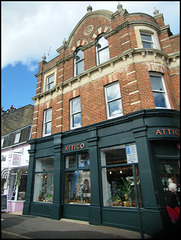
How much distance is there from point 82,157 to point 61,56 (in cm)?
861

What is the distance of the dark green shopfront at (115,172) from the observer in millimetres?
6812

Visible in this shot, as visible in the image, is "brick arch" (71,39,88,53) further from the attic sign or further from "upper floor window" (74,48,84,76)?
the attic sign

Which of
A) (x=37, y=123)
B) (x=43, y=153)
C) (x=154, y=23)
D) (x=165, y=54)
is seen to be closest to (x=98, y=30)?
(x=154, y=23)

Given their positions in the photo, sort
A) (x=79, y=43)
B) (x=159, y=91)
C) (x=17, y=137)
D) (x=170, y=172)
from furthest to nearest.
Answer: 1. (x=17, y=137)
2. (x=79, y=43)
3. (x=159, y=91)
4. (x=170, y=172)

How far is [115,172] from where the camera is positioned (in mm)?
8250

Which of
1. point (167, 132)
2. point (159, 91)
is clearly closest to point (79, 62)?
point (159, 91)

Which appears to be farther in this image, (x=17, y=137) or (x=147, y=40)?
(x=17, y=137)

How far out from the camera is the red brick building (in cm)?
730

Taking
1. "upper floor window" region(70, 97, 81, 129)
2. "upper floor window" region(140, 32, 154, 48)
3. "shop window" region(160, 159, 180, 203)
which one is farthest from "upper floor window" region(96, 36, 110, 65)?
"shop window" region(160, 159, 180, 203)

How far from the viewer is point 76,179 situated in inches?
380

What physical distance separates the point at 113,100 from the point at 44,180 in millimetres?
7162

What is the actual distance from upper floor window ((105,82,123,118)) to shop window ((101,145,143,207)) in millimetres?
1968

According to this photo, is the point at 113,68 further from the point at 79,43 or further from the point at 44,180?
the point at 44,180

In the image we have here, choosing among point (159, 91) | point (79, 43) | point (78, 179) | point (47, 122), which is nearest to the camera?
point (159, 91)
